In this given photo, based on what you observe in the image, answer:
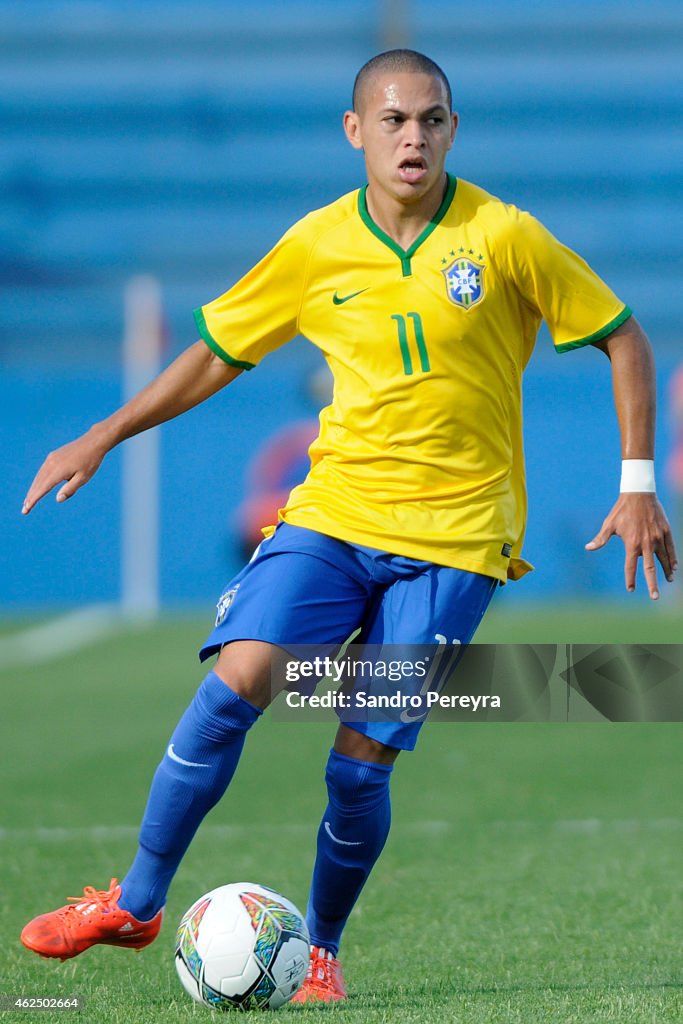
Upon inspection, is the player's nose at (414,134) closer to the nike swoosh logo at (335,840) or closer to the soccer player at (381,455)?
the soccer player at (381,455)

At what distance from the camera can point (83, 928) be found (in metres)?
3.42

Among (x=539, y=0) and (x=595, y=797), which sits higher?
(x=539, y=0)

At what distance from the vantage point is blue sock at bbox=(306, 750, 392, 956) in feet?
11.6

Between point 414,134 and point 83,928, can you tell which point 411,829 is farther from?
point 414,134

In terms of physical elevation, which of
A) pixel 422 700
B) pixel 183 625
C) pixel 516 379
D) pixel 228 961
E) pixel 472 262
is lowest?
pixel 183 625

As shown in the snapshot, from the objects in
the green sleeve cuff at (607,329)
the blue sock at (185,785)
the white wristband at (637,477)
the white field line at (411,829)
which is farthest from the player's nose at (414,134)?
the white field line at (411,829)

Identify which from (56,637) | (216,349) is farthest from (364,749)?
(56,637)

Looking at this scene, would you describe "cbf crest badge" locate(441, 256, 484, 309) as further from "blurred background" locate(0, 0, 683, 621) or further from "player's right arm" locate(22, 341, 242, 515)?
"blurred background" locate(0, 0, 683, 621)

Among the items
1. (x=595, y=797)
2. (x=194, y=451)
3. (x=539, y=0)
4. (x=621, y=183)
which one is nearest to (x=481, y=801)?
(x=595, y=797)

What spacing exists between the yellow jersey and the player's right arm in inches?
10.1

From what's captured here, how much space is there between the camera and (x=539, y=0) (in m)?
22.7

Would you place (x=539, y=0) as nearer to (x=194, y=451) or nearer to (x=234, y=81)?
(x=234, y=81)

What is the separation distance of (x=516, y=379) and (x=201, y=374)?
730 mm

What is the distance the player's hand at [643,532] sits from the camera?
3350mm
